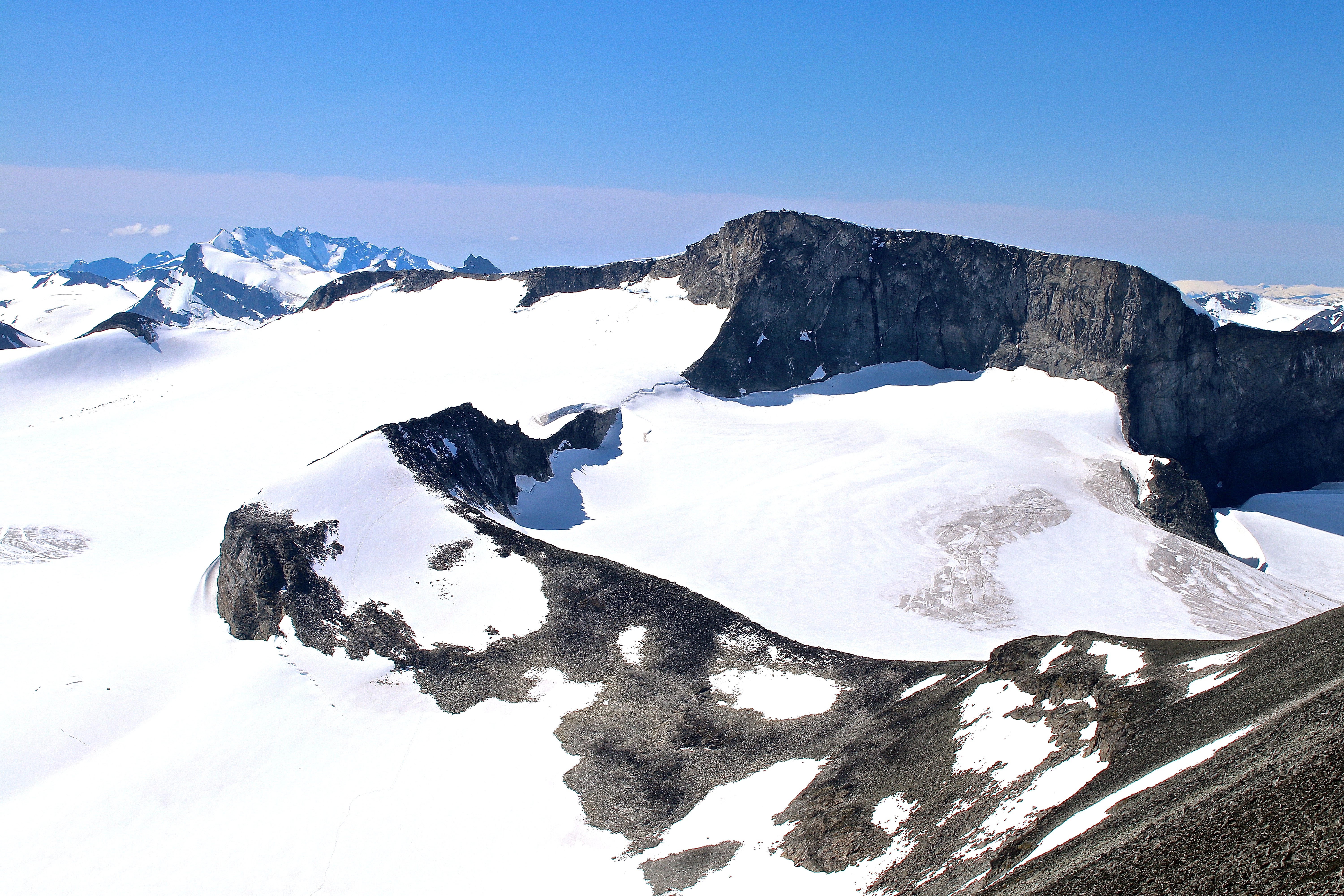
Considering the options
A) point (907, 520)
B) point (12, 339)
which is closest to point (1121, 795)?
point (907, 520)

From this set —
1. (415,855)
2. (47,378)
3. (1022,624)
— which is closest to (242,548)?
(415,855)

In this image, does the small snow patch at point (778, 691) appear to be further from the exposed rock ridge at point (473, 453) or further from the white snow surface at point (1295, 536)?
the white snow surface at point (1295, 536)

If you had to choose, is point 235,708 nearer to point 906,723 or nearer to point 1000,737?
point 906,723

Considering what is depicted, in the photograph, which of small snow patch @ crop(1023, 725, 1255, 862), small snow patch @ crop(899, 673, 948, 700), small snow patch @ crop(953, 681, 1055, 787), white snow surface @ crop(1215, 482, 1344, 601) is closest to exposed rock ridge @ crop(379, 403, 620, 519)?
small snow patch @ crop(899, 673, 948, 700)

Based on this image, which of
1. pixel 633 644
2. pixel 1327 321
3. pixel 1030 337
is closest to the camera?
pixel 633 644

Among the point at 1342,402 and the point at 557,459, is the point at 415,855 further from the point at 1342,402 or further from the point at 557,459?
the point at 1342,402
